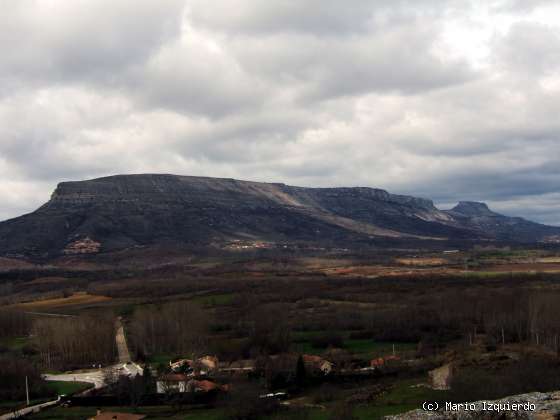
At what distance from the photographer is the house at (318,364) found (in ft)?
186

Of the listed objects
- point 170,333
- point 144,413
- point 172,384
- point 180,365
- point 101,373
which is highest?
point 170,333

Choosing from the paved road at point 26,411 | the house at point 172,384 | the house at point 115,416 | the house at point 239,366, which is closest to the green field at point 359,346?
the house at point 239,366

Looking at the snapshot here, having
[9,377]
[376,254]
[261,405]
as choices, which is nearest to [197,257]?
[376,254]

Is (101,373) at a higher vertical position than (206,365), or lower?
lower

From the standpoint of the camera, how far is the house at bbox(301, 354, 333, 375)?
186 feet

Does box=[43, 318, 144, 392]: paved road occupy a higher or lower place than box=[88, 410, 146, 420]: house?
lower

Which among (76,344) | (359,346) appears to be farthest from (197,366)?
(359,346)

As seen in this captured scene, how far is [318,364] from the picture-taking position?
58.0 metres

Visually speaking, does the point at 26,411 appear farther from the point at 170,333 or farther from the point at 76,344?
the point at 170,333

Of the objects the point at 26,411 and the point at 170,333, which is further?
the point at 170,333

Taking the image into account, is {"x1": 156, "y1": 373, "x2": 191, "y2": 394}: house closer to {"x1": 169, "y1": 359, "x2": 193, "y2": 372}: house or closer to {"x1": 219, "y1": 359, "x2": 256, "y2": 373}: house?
{"x1": 169, "y1": 359, "x2": 193, "y2": 372}: house

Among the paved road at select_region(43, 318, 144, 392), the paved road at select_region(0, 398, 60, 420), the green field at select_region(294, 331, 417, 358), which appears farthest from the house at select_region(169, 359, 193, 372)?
the paved road at select_region(0, 398, 60, 420)

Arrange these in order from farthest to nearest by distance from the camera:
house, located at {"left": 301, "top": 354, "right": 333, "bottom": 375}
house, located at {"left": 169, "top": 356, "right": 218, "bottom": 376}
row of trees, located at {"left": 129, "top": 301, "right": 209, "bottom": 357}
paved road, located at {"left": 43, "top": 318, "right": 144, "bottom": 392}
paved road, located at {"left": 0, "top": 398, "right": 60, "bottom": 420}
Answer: row of trees, located at {"left": 129, "top": 301, "right": 209, "bottom": 357} → house, located at {"left": 169, "top": 356, "right": 218, "bottom": 376} → paved road, located at {"left": 43, "top": 318, "right": 144, "bottom": 392} → house, located at {"left": 301, "top": 354, "right": 333, "bottom": 375} → paved road, located at {"left": 0, "top": 398, "right": 60, "bottom": 420}

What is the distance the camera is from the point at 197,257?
195000 millimetres
